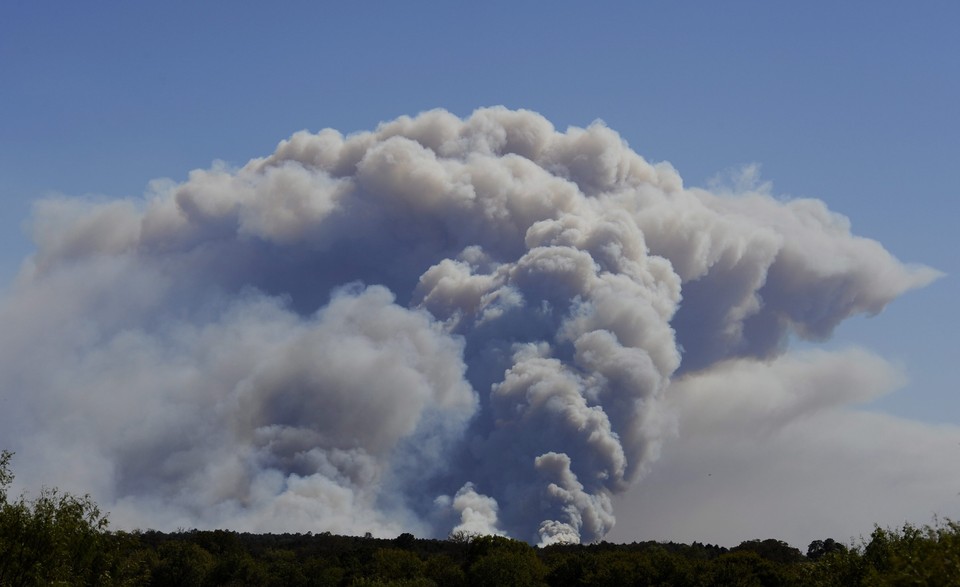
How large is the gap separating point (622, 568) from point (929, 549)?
6031 cm

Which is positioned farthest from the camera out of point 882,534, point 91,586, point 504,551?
point 504,551

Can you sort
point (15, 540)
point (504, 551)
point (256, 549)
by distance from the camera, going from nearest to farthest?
point (15, 540), point (504, 551), point (256, 549)

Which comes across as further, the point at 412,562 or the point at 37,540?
the point at 412,562

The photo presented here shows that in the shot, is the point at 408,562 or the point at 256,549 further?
the point at 256,549

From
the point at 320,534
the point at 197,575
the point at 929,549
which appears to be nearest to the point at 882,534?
the point at 929,549

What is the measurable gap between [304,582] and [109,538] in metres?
52.3

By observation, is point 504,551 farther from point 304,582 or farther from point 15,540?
point 15,540

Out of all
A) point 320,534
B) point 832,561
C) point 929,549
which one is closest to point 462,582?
point 832,561

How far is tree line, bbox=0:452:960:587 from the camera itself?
5138 centimetres

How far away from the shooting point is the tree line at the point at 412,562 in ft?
169

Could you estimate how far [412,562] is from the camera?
4422 inches

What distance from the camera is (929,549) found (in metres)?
39.9

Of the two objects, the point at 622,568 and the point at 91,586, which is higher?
the point at 622,568

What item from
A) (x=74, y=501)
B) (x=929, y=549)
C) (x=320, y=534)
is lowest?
(x=929, y=549)
